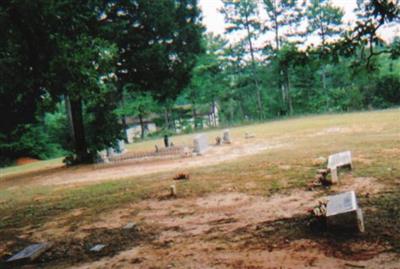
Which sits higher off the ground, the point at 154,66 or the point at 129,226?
the point at 154,66

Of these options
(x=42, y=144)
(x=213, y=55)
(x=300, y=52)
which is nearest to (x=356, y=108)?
(x=213, y=55)

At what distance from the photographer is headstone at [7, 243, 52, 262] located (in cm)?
564

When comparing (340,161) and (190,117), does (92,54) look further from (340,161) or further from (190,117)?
(190,117)

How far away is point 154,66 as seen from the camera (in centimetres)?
1928

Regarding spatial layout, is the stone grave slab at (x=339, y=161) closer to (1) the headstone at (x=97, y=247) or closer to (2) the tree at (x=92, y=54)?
(1) the headstone at (x=97, y=247)

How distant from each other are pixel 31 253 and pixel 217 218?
3257 mm

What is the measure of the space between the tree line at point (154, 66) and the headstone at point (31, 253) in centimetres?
448

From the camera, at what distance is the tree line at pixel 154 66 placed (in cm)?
726

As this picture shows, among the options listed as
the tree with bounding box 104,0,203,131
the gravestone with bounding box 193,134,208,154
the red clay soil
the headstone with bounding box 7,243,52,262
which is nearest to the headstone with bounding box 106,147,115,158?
the tree with bounding box 104,0,203,131

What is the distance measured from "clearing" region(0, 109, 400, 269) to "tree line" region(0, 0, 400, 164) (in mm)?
2605

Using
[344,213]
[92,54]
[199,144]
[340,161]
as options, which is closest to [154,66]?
[199,144]

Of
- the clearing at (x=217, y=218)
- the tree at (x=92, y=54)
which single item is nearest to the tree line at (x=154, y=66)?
the tree at (x=92, y=54)

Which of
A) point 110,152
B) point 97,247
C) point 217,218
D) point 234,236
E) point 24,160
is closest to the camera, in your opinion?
point 234,236

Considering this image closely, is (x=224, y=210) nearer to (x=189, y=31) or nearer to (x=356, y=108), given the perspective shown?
(x=189, y=31)
